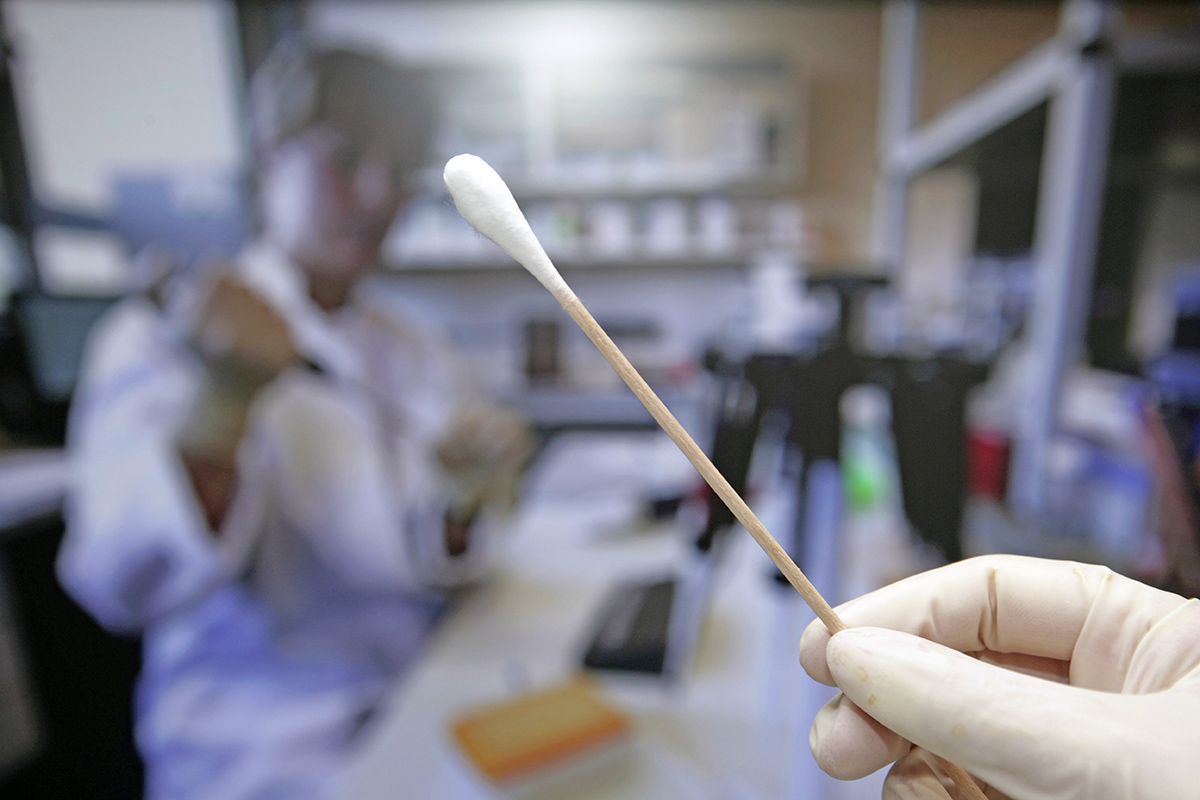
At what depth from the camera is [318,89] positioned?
1.05 meters

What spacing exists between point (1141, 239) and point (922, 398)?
2.02m

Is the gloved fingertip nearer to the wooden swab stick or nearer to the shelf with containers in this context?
the wooden swab stick

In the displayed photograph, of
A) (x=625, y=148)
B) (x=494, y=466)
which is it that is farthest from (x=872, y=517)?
(x=625, y=148)

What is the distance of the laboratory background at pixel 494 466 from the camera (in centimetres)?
48

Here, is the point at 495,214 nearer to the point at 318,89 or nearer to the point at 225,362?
the point at 225,362

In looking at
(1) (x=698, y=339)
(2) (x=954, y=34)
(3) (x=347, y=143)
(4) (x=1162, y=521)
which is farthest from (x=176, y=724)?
(2) (x=954, y=34)

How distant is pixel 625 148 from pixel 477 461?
3.86 feet

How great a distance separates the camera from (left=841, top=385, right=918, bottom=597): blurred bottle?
2.39 feet

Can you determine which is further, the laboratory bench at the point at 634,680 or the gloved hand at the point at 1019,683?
the laboratory bench at the point at 634,680

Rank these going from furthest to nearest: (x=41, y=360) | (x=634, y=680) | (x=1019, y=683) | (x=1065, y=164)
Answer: (x=41, y=360) < (x=634, y=680) < (x=1065, y=164) < (x=1019, y=683)

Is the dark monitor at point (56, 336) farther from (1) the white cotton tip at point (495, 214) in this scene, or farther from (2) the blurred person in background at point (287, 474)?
(1) the white cotton tip at point (495, 214)

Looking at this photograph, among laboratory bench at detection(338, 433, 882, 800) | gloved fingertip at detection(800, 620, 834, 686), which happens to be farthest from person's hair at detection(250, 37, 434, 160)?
gloved fingertip at detection(800, 620, 834, 686)

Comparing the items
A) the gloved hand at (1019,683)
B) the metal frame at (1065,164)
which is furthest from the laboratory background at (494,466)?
the gloved hand at (1019,683)

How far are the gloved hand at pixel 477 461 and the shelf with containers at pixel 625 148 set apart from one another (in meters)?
0.75
